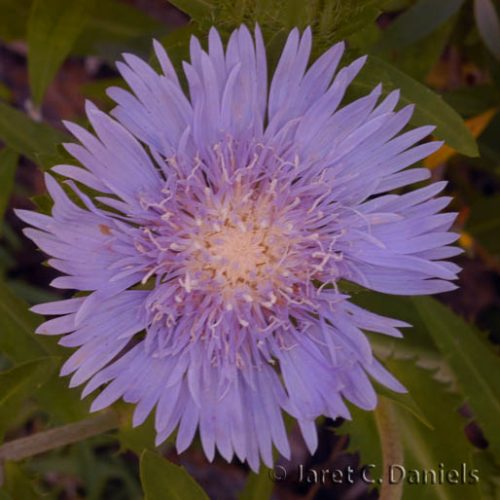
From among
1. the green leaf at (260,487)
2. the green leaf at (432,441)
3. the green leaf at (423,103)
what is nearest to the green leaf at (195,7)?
the green leaf at (423,103)

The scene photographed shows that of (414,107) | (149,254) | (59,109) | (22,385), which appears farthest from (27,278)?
(414,107)

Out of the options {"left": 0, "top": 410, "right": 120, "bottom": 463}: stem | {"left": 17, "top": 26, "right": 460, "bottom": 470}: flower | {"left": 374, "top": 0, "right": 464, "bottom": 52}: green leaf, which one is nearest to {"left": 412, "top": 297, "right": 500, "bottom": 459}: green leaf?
{"left": 17, "top": 26, "right": 460, "bottom": 470}: flower

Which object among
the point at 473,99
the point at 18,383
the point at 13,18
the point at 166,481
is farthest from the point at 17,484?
the point at 473,99

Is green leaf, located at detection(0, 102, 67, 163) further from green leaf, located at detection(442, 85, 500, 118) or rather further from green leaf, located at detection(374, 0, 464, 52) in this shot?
green leaf, located at detection(442, 85, 500, 118)

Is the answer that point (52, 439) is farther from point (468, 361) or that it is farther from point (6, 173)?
point (468, 361)

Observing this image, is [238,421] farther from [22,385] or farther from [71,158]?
[71,158]

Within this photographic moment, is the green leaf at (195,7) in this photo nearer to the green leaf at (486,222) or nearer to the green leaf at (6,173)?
the green leaf at (6,173)
